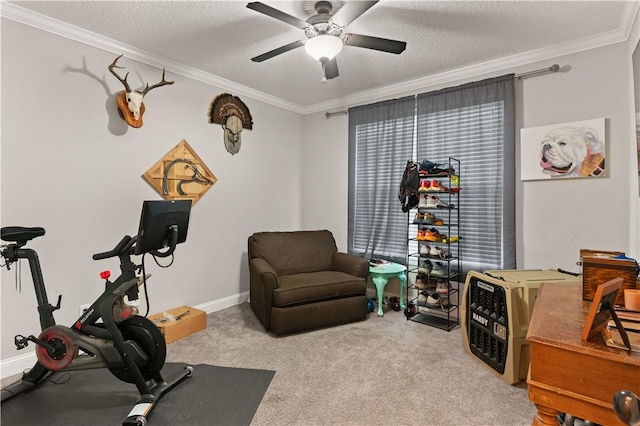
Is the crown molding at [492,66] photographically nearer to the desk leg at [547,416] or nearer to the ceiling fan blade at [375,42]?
the ceiling fan blade at [375,42]

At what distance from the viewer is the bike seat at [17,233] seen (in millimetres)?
1941

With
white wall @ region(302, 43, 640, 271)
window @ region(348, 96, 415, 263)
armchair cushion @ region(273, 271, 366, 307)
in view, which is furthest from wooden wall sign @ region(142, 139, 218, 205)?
white wall @ region(302, 43, 640, 271)

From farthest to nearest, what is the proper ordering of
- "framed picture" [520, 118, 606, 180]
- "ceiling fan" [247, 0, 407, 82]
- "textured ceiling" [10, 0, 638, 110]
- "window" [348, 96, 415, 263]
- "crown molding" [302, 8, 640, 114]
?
"window" [348, 96, 415, 263], "framed picture" [520, 118, 606, 180], "crown molding" [302, 8, 640, 114], "textured ceiling" [10, 0, 638, 110], "ceiling fan" [247, 0, 407, 82]

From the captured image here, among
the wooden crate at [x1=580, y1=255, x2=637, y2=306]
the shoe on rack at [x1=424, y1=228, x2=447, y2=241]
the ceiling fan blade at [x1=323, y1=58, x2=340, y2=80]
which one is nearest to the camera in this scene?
the wooden crate at [x1=580, y1=255, x2=637, y2=306]

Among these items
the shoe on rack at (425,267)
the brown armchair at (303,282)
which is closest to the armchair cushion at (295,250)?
the brown armchair at (303,282)

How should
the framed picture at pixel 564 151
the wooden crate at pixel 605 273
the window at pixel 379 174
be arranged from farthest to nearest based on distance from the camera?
the window at pixel 379 174 < the framed picture at pixel 564 151 < the wooden crate at pixel 605 273

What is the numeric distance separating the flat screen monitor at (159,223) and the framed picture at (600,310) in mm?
2023

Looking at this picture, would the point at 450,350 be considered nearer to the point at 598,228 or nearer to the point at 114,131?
the point at 598,228

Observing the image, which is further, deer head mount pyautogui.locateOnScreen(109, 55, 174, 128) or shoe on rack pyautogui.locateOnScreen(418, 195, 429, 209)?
shoe on rack pyautogui.locateOnScreen(418, 195, 429, 209)

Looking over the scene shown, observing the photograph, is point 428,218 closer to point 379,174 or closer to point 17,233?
point 379,174

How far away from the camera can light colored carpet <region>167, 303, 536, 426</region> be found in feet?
6.26

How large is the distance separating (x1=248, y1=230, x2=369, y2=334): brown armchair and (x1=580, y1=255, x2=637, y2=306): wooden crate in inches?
80.8

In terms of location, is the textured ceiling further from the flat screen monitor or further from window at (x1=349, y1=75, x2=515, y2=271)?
the flat screen monitor

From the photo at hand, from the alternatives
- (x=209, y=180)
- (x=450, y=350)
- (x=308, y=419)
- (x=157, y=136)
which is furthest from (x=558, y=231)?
(x=157, y=136)
